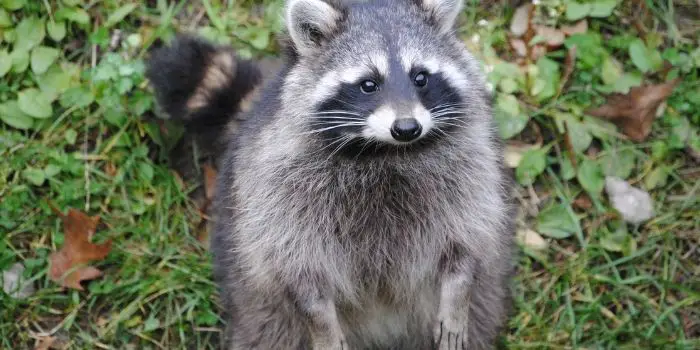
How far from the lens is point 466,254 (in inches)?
121

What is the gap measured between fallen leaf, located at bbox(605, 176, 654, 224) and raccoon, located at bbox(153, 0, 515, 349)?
0.90 m

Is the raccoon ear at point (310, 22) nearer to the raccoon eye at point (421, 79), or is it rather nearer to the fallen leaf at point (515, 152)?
the raccoon eye at point (421, 79)

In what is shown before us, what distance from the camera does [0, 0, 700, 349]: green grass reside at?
373cm

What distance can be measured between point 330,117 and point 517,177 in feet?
4.82

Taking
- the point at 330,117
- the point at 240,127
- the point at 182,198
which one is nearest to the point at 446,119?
the point at 330,117

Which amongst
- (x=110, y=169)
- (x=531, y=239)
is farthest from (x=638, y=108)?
(x=110, y=169)

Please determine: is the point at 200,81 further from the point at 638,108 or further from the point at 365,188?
the point at 638,108

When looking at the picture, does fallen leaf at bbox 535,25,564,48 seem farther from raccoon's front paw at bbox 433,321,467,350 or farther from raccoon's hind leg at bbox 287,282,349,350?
raccoon's hind leg at bbox 287,282,349,350

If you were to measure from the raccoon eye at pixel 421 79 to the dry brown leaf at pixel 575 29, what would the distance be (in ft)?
5.43

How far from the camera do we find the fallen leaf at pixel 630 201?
3955 millimetres

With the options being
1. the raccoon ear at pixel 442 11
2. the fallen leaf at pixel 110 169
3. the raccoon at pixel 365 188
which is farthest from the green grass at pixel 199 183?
the raccoon ear at pixel 442 11

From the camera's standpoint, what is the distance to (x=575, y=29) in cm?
423

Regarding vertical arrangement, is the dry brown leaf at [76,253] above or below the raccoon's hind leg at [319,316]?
below

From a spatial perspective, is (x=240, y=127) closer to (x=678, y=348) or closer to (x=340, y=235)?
(x=340, y=235)
